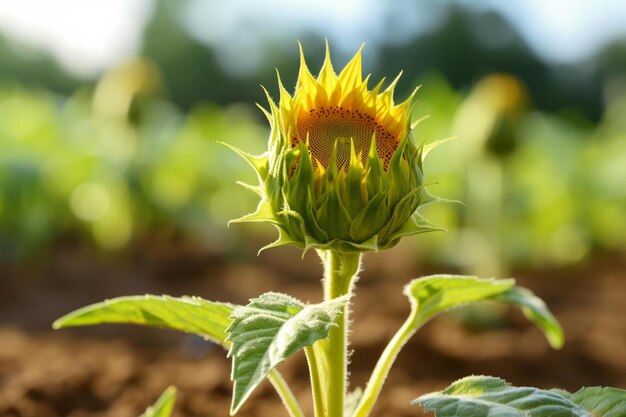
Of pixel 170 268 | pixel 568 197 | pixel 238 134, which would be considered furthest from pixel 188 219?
pixel 568 197

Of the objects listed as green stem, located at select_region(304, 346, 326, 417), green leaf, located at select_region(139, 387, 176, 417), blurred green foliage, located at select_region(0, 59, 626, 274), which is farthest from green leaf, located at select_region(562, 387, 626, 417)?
blurred green foliage, located at select_region(0, 59, 626, 274)

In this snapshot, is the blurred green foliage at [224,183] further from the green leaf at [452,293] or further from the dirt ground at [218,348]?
the green leaf at [452,293]

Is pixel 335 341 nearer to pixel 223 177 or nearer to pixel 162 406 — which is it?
pixel 162 406

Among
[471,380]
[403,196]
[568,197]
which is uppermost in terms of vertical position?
[568,197]

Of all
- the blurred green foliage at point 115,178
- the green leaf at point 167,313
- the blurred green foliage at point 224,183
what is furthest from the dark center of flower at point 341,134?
the blurred green foliage at point 115,178

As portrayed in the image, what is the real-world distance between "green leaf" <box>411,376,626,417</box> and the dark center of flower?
366 mm

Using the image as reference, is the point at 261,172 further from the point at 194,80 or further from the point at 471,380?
the point at 194,80

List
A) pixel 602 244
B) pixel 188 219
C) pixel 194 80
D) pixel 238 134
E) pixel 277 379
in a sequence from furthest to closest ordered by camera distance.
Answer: pixel 194 80 < pixel 238 134 < pixel 602 244 < pixel 188 219 < pixel 277 379

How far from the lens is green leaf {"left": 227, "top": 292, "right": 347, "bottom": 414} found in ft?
3.23

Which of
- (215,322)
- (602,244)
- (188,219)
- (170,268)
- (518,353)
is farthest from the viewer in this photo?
(602,244)

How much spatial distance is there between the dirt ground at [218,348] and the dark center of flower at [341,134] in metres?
1.15

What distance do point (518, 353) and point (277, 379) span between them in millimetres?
1903

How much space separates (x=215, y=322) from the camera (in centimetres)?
134

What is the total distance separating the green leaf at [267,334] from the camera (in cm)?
98
